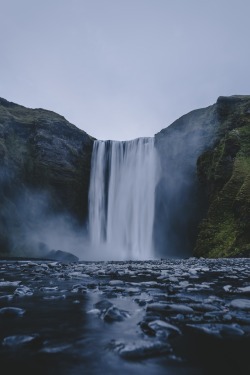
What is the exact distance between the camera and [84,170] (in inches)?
2343

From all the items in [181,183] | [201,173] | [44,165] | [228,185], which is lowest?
[228,185]

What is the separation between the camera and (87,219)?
2264 inches

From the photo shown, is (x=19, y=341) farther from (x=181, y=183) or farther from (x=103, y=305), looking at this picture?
(x=181, y=183)

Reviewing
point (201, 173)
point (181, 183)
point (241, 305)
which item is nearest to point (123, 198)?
point (181, 183)

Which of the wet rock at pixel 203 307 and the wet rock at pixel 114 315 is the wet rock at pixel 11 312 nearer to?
the wet rock at pixel 114 315

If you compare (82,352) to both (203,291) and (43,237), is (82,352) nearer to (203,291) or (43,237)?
(203,291)

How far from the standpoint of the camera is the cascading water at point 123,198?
51062 millimetres

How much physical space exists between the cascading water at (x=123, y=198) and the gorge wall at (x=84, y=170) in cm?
197

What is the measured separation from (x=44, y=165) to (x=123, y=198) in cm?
1511

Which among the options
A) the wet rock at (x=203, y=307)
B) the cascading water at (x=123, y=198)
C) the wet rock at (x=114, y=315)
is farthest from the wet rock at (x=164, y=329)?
the cascading water at (x=123, y=198)

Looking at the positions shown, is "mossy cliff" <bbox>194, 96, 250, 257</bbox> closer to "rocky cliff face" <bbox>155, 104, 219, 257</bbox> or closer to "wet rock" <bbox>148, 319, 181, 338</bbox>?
"rocky cliff face" <bbox>155, 104, 219, 257</bbox>

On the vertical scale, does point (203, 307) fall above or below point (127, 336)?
below

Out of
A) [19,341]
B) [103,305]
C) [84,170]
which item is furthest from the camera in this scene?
[84,170]

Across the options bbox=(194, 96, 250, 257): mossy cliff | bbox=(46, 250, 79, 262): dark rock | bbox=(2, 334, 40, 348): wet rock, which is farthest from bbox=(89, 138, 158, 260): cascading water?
bbox=(2, 334, 40, 348): wet rock
